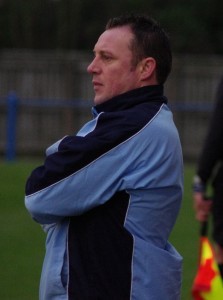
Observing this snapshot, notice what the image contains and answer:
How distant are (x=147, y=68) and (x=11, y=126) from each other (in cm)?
1472

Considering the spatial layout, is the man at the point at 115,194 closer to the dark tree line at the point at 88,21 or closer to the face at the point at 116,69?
the face at the point at 116,69

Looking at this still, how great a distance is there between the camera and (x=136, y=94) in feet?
10.7

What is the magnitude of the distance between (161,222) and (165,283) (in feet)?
0.63

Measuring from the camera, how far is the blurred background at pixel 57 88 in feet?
28.2

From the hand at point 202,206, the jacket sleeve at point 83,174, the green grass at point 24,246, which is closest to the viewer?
the jacket sleeve at point 83,174

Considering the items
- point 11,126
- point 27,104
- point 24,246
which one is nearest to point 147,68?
point 24,246

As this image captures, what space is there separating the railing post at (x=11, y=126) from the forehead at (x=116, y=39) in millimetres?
14069

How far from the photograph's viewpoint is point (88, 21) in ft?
76.3

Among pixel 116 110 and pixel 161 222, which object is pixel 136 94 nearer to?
pixel 116 110

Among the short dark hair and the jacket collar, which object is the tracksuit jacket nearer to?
the jacket collar

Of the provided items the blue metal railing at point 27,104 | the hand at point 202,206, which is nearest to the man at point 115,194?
the hand at point 202,206

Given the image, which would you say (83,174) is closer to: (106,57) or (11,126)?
(106,57)

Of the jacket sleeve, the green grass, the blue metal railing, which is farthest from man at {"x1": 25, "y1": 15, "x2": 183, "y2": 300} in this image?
the blue metal railing

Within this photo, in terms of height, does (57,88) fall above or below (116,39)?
below
